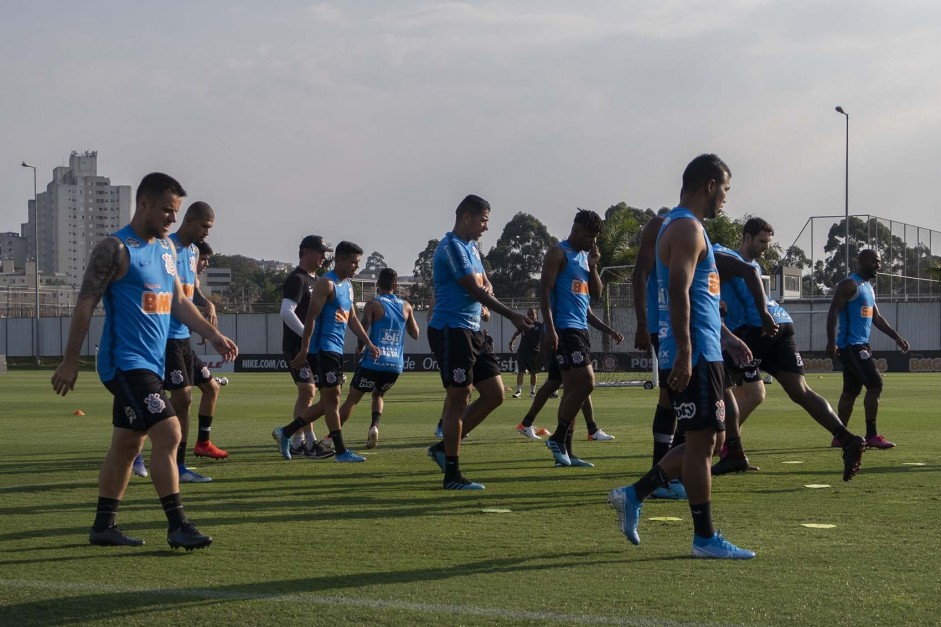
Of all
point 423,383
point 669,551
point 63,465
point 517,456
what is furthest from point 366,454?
point 423,383

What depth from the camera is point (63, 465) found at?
11.0m

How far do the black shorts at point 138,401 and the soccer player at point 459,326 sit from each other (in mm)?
2881

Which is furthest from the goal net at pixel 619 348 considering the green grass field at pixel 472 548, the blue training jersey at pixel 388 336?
the green grass field at pixel 472 548

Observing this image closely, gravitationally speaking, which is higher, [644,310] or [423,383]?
[644,310]

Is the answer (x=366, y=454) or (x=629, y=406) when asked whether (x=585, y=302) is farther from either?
(x=629, y=406)

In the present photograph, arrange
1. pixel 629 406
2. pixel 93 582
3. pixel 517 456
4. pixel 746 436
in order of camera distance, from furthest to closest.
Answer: pixel 629 406 < pixel 746 436 < pixel 517 456 < pixel 93 582

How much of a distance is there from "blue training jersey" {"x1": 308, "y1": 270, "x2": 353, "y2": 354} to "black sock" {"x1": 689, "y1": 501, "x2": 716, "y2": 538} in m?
6.01

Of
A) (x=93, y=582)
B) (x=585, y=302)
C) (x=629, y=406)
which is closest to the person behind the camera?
(x=93, y=582)

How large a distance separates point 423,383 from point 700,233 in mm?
28344

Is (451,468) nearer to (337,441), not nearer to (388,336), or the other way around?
(337,441)

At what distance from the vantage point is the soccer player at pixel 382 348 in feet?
41.0

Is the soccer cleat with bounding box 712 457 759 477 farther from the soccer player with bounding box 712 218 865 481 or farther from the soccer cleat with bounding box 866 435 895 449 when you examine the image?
the soccer cleat with bounding box 866 435 895 449

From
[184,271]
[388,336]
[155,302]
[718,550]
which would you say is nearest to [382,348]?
[388,336]

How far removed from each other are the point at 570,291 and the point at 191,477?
3.56 meters
